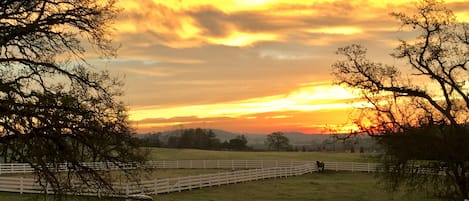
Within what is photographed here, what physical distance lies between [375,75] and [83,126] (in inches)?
548

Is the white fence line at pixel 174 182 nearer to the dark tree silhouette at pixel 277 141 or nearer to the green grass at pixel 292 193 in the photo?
the green grass at pixel 292 193

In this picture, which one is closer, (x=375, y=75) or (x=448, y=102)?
(x=448, y=102)

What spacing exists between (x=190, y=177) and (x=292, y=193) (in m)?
7.42

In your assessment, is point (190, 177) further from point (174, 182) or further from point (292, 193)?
point (292, 193)

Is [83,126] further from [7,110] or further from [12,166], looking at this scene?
[12,166]

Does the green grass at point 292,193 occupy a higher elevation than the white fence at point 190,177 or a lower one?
lower

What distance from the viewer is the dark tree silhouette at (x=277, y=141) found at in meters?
168

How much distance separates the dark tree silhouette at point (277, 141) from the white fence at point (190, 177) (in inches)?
4005

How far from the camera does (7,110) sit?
11.6 m

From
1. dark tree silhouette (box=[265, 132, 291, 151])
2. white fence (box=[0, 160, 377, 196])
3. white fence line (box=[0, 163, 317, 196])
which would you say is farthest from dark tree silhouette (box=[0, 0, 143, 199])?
dark tree silhouette (box=[265, 132, 291, 151])

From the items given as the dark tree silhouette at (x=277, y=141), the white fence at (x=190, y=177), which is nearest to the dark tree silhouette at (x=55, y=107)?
the white fence at (x=190, y=177)

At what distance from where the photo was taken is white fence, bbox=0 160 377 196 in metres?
27.6

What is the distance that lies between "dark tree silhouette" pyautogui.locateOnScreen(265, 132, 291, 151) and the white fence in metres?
102

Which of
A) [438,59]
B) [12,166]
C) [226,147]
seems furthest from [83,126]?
[226,147]
